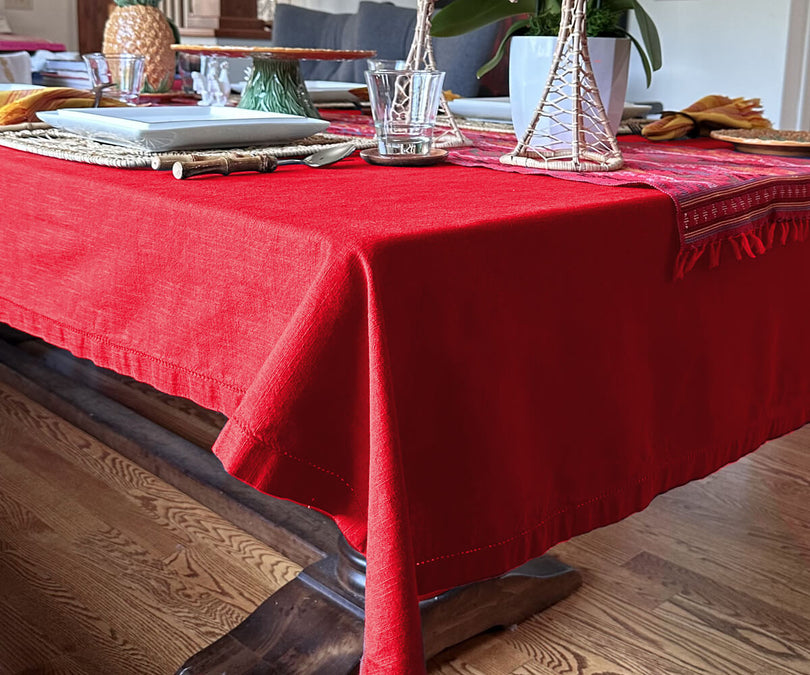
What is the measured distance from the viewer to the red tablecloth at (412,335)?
2.08 ft

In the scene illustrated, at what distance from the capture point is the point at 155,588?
1307mm

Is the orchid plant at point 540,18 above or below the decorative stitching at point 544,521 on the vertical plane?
above

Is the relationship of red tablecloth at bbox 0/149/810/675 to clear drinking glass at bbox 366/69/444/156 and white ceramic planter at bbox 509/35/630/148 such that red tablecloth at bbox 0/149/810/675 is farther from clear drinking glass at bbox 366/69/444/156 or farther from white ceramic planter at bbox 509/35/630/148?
white ceramic planter at bbox 509/35/630/148

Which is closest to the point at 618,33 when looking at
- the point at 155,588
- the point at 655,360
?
the point at 655,360

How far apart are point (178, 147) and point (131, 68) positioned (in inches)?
20.0

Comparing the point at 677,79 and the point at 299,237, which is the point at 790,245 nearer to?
the point at 299,237

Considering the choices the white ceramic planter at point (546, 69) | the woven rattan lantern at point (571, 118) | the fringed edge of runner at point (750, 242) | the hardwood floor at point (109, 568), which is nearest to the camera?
the fringed edge of runner at point (750, 242)

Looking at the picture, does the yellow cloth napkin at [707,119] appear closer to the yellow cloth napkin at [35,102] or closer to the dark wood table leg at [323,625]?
the dark wood table leg at [323,625]

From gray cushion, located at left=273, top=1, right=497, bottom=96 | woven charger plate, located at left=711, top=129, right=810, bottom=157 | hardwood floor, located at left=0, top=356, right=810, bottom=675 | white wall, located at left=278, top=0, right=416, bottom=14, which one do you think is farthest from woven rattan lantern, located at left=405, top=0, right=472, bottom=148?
white wall, located at left=278, top=0, right=416, bottom=14

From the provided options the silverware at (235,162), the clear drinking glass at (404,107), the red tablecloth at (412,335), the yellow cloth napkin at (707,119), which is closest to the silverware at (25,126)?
the red tablecloth at (412,335)

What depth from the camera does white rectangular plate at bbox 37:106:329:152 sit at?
959mm

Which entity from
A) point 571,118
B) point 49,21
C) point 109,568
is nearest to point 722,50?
point 571,118

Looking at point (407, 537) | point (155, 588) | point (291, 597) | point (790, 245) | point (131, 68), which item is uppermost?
point (131, 68)

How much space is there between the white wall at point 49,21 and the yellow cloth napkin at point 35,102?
6216mm
